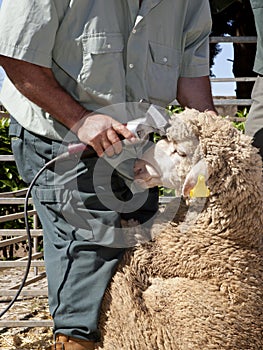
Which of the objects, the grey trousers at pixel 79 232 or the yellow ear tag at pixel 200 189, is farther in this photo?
the grey trousers at pixel 79 232

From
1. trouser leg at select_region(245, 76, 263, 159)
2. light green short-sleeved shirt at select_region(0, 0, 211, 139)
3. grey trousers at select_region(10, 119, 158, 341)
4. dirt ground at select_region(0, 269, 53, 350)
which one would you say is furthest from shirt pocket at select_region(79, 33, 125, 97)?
dirt ground at select_region(0, 269, 53, 350)

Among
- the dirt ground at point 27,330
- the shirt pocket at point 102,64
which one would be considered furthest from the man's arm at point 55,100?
Result: the dirt ground at point 27,330

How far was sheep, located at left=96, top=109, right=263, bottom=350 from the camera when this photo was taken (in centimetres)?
214

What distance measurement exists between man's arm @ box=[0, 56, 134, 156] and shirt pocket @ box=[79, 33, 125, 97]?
10cm

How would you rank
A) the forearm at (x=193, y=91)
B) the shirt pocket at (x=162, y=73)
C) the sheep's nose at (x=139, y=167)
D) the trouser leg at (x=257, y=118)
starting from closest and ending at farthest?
1. the sheep's nose at (x=139, y=167)
2. the shirt pocket at (x=162, y=73)
3. the forearm at (x=193, y=91)
4. the trouser leg at (x=257, y=118)

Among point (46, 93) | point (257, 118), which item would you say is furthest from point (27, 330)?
point (46, 93)

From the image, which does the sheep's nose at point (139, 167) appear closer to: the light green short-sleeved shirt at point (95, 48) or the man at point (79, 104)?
the man at point (79, 104)

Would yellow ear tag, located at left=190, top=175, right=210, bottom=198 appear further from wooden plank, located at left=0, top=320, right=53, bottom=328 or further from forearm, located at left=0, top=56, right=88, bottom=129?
wooden plank, located at left=0, top=320, right=53, bottom=328

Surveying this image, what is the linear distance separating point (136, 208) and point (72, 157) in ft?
1.01

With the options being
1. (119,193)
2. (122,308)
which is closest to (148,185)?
(119,193)

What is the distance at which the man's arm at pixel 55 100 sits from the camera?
6.98 feet

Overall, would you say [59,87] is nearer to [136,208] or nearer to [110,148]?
[110,148]

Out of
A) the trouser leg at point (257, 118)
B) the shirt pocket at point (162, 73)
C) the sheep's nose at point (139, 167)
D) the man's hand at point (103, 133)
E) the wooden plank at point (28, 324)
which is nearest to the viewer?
the man's hand at point (103, 133)

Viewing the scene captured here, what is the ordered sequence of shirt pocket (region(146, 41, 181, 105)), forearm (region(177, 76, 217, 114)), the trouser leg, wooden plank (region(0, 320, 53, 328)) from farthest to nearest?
wooden plank (region(0, 320, 53, 328)), the trouser leg, forearm (region(177, 76, 217, 114)), shirt pocket (region(146, 41, 181, 105))
